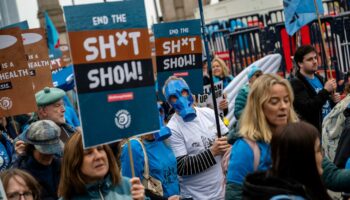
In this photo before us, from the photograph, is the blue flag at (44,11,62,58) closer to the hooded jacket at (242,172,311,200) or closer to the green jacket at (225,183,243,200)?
the green jacket at (225,183,243,200)

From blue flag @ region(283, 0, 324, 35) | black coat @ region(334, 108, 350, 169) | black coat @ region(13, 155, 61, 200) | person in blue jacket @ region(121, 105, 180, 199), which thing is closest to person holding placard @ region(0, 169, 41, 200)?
black coat @ region(13, 155, 61, 200)

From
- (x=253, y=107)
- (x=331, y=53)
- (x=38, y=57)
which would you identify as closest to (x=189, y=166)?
(x=253, y=107)

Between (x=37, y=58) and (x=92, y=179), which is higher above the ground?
(x=37, y=58)

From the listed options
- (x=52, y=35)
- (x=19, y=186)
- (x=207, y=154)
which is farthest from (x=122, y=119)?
(x=52, y=35)

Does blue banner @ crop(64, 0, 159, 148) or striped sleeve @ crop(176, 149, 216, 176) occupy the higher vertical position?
blue banner @ crop(64, 0, 159, 148)

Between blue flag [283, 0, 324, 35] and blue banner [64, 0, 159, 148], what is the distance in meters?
5.29

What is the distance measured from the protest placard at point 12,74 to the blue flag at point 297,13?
138 inches

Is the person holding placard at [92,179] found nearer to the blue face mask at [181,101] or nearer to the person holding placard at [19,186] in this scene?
the person holding placard at [19,186]

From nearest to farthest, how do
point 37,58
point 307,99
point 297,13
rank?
point 307,99 → point 297,13 → point 37,58

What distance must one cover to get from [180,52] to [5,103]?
194cm

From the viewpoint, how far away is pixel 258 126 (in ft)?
14.9

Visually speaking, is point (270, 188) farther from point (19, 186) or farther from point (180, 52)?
point (180, 52)

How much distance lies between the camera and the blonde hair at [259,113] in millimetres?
4477

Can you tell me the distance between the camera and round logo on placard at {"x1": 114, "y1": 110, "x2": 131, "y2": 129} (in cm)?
463
